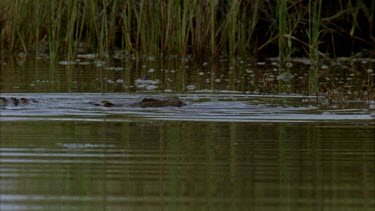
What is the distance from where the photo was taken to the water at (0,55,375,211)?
514cm

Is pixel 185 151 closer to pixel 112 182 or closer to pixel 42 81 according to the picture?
pixel 112 182

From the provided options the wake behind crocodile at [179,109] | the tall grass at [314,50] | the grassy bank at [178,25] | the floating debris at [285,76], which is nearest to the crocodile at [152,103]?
the wake behind crocodile at [179,109]

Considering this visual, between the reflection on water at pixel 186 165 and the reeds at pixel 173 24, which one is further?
the reeds at pixel 173 24

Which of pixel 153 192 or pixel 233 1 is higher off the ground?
pixel 233 1

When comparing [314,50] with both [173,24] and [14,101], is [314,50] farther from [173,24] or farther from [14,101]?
[14,101]

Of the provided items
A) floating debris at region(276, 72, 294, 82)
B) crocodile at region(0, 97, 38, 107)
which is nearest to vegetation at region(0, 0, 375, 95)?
floating debris at region(276, 72, 294, 82)

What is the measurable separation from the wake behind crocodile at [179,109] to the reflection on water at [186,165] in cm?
40

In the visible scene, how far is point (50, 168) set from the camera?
5949 millimetres

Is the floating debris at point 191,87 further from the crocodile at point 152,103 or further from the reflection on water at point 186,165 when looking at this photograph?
the reflection on water at point 186,165

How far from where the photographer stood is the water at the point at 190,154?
5141 millimetres

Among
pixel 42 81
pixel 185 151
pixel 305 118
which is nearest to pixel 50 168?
pixel 185 151

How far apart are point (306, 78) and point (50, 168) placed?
7976mm

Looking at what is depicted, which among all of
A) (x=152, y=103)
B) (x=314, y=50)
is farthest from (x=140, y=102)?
(x=314, y=50)

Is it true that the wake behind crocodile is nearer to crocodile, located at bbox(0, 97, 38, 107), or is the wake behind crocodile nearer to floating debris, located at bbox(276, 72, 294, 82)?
crocodile, located at bbox(0, 97, 38, 107)
